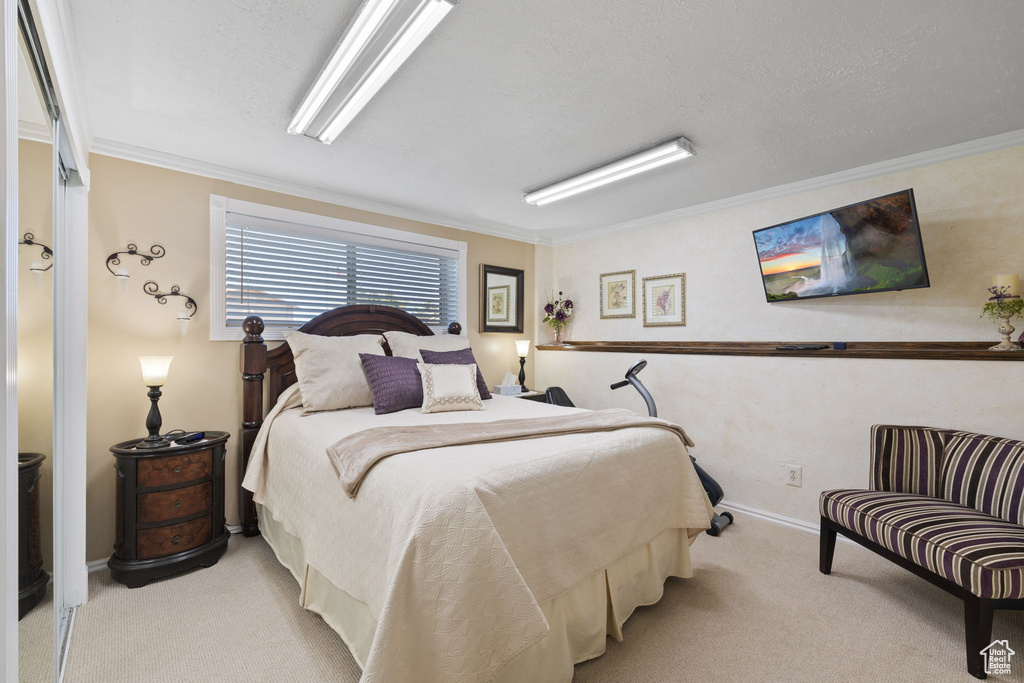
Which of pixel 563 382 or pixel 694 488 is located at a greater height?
pixel 563 382

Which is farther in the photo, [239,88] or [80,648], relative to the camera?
[239,88]

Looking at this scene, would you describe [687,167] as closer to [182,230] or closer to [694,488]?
[694,488]

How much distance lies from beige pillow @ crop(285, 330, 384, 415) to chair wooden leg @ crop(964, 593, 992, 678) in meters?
3.09

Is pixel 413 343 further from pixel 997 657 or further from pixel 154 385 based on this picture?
pixel 997 657

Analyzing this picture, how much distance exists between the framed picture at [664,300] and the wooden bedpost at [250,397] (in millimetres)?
3172

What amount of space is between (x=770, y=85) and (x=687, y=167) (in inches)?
37.5

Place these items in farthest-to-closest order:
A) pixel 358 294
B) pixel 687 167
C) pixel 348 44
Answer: pixel 358 294 < pixel 687 167 < pixel 348 44

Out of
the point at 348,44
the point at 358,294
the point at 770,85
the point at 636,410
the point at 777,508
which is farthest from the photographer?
the point at 636,410

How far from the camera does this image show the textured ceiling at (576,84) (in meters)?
1.65

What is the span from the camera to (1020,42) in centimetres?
176

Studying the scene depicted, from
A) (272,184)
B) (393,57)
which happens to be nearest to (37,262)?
(393,57)

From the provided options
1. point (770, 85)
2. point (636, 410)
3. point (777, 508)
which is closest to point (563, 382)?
point (636, 410)

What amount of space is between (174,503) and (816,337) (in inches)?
164

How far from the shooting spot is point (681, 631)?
2.05 m
